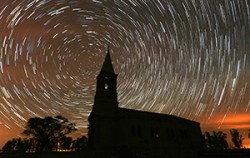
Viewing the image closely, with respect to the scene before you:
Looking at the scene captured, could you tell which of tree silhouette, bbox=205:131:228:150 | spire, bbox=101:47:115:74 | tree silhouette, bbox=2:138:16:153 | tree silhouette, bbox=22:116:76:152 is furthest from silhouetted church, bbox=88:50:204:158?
tree silhouette, bbox=2:138:16:153

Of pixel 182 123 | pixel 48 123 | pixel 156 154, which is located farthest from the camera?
pixel 48 123

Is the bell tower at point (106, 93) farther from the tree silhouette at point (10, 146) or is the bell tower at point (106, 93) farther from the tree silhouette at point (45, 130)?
the tree silhouette at point (10, 146)

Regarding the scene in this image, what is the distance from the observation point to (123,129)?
2933cm

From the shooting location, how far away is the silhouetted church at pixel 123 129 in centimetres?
2761

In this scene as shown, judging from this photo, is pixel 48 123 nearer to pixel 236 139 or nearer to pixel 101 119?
pixel 101 119

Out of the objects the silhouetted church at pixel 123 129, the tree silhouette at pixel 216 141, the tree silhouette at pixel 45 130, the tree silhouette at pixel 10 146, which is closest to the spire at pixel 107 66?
the silhouetted church at pixel 123 129

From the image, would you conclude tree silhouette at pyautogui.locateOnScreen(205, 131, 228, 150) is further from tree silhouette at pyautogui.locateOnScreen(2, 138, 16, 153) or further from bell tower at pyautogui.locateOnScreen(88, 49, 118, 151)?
tree silhouette at pyautogui.locateOnScreen(2, 138, 16, 153)

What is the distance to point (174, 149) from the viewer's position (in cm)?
2467

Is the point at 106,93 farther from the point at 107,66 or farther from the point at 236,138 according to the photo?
the point at 236,138

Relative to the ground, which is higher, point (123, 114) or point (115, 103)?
point (115, 103)

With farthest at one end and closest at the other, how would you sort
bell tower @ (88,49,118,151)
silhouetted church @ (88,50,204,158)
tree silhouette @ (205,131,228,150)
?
tree silhouette @ (205,131,228,150) < bell tower @ (88,49,118,151) < silhouetted church @ (88,50,204,158)

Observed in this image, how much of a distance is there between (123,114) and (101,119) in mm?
3430

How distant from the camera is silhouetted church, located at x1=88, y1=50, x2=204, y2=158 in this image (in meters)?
27.6

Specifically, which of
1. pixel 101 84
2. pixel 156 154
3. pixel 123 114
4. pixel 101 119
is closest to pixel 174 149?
pixel 156 154
